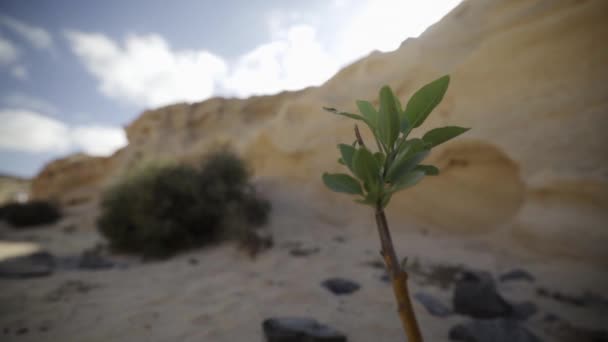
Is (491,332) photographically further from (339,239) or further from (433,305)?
(339,239)

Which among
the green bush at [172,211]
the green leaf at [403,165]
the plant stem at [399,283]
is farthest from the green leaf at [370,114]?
the green bush at [172,211]

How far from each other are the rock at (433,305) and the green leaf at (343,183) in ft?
6.05

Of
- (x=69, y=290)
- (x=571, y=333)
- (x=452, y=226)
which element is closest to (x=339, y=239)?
A: (x=452, y=226)

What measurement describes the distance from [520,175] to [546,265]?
1189mm

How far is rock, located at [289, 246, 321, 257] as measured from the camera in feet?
12.8

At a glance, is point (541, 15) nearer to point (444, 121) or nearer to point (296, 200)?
point (444, 121)

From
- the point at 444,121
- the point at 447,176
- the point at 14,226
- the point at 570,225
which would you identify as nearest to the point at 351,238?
the point at 447,176

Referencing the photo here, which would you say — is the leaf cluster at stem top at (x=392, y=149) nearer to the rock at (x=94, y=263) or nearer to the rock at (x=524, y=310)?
the rock at (x=524, y=310)

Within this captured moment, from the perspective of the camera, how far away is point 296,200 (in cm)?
706

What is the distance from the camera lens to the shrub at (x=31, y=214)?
10.2 m

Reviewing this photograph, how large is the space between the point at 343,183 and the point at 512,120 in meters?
4.26

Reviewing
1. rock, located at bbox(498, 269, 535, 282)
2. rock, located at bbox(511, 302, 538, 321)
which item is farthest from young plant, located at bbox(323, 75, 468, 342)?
rock, located at bbox(498, 269, 535, 282)

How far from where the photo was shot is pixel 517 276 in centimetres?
288

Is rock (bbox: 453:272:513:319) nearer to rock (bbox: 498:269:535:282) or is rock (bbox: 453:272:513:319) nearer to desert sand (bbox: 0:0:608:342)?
desert sand (bbox: 0:0:608:342)
